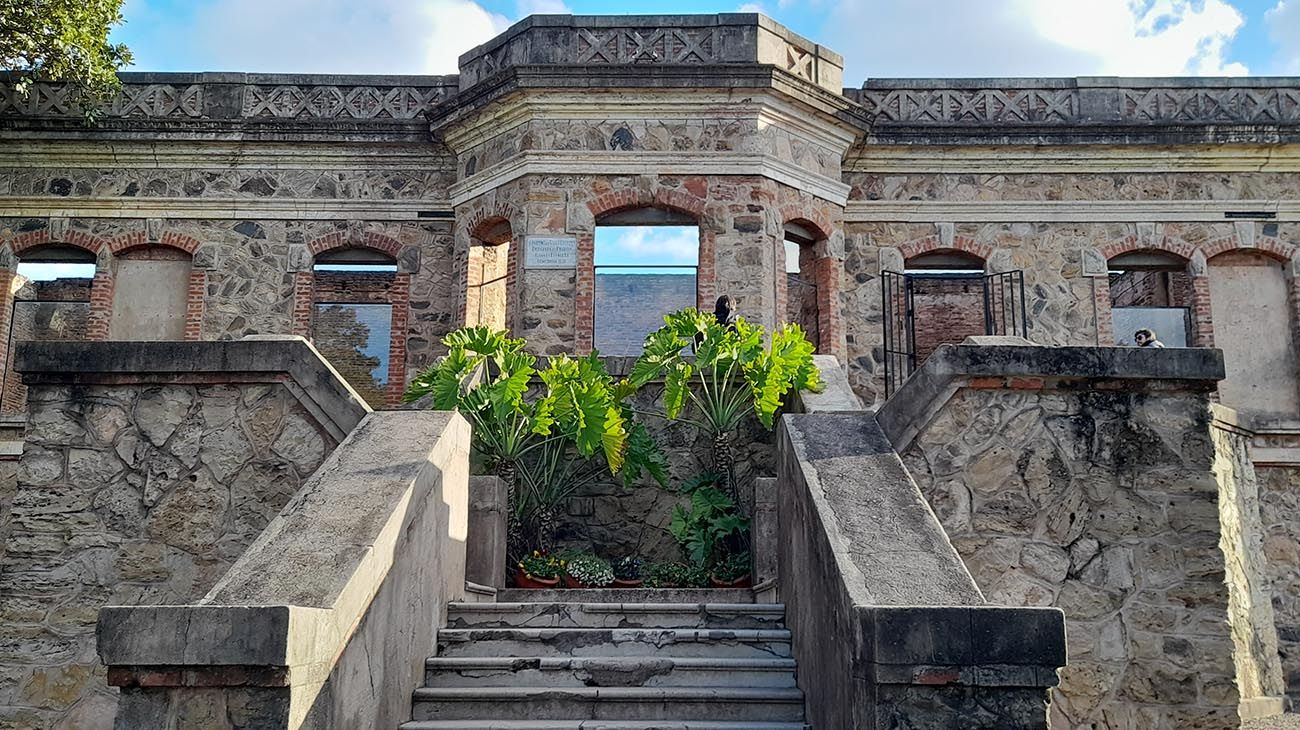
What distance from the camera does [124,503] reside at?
6.38 meters

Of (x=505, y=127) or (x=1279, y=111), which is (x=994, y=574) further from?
(x=1279, y=111)

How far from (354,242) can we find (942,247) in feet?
23.6

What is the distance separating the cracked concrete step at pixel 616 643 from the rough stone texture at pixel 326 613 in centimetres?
21

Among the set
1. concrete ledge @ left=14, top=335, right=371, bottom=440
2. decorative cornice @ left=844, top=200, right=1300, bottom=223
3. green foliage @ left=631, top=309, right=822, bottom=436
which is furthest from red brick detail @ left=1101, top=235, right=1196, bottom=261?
concrete ledge @ left=14, top=335, right=371, bottom=440

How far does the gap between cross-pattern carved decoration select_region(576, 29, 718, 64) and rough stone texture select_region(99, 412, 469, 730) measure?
752 cm

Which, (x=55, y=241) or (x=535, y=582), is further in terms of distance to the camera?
(x=55, y=241)

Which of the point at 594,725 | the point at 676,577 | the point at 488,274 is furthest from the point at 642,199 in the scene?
the point at 594,725

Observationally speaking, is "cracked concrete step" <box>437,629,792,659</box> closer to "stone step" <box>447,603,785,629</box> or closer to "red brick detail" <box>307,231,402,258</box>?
"stone step" <box>447,603,785,629</box>

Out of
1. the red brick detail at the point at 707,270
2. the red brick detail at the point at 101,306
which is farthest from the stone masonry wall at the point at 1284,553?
the red brick detail at the point at 101,306

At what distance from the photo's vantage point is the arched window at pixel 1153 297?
46.9 ft

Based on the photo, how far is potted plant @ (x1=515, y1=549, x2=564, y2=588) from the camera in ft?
23.8

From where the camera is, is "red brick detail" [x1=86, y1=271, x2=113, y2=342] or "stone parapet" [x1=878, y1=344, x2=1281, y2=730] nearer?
"stone parapet" [x1=878, y1=344, x2=1281, y2=730]

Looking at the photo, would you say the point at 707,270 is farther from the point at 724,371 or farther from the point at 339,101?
the point at 339,101

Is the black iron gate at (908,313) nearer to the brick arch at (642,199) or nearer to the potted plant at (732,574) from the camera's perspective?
the brick arch at (642,199)
